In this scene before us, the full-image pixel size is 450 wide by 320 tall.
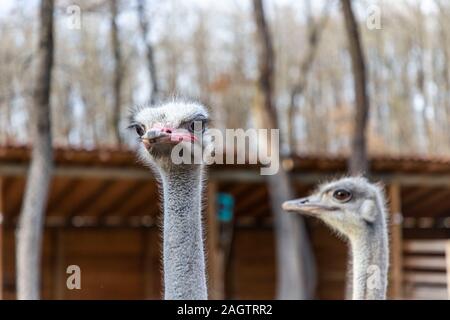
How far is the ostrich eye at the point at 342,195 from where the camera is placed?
208 inches

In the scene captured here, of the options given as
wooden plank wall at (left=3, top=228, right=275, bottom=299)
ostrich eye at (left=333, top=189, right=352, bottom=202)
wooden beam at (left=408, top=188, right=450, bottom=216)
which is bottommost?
wooden plank wall at (left=3, top=228, right=275, bottom=299)

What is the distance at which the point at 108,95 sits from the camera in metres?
26.5

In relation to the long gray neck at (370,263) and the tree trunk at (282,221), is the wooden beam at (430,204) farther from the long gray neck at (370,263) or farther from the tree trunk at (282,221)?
the long gray neck at (370,263)

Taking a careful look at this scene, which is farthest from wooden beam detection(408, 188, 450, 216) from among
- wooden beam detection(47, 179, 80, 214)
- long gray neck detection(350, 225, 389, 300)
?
long gray neck detection(350, 225, 389, 300)

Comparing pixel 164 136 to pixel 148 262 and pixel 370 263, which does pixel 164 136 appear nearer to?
pixel 370 263

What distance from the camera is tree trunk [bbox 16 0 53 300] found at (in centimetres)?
845

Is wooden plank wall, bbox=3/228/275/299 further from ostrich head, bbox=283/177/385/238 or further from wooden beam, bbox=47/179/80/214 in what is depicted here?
ostrich head, bbox=283/177/385/238

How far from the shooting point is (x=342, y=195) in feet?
17.5

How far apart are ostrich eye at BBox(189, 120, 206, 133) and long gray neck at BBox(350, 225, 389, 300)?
153 cm

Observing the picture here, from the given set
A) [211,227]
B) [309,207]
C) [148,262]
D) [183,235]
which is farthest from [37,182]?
[183,235]

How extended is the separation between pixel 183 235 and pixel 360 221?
192cm

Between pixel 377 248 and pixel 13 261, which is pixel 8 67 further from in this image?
pixel 377 248

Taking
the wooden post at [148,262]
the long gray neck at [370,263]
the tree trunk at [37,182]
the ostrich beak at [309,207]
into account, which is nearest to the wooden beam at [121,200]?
the wooden post at [148,262]
